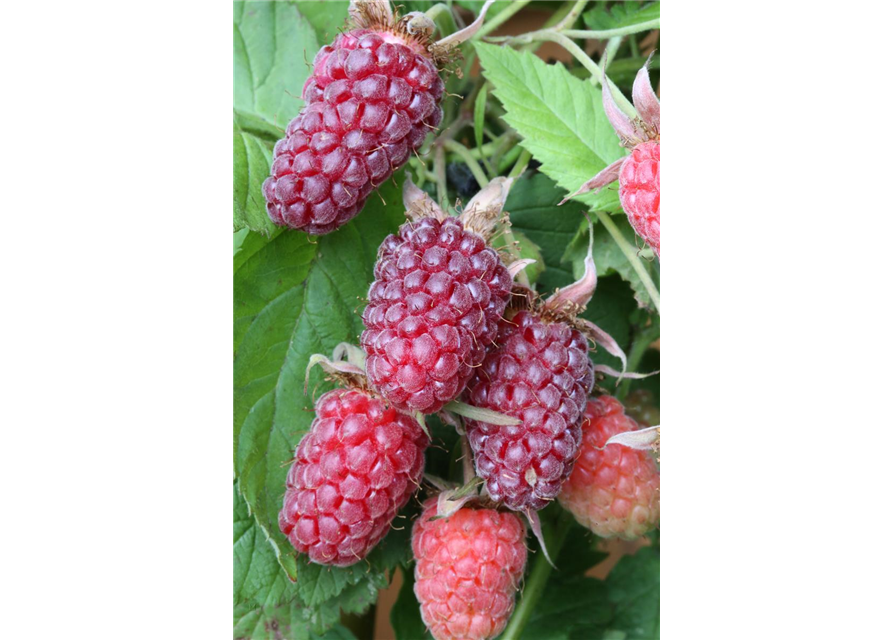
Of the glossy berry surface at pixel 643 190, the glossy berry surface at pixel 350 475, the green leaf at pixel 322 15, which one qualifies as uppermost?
the green leaf at pixel 322 15

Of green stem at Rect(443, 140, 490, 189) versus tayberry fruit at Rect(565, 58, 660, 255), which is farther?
green stem at Rect(443, 140, 490, 189)

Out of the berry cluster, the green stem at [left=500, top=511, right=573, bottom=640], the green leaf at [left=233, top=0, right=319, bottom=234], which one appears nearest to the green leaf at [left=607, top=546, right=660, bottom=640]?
the green stem at [left=500, top=511, right=573, bottom=640]

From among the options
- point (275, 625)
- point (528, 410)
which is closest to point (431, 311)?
point (528, 410)

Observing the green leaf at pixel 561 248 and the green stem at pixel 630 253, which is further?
the green leaf at pixel 561 248

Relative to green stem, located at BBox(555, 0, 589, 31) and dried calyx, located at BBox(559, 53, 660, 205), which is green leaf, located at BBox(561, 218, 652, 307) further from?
green stem, located at BBox(555, 0, 589, 31)

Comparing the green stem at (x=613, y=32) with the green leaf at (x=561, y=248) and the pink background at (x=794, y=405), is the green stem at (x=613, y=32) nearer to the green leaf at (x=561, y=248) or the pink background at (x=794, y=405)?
the green leaf at (x=561, y=248)

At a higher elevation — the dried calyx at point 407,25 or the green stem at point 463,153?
the dried calyx at point 407,25

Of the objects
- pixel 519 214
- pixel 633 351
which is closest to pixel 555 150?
pixel 519 214

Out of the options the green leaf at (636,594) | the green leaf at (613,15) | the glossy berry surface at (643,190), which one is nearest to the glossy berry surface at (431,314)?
the glossy berry surface at (643,190)
